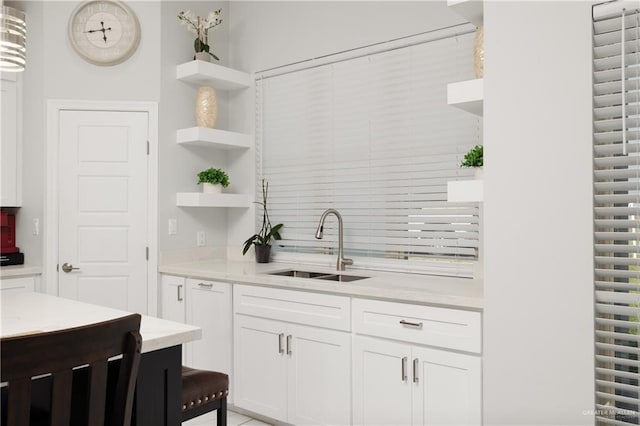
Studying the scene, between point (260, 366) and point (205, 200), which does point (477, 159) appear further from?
point (205, 200)

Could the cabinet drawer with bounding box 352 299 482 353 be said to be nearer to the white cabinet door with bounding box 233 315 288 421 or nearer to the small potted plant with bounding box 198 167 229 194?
the white cabinet door with bounding box 233 315 288 421

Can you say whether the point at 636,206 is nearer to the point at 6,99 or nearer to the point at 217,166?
the point at 217,166

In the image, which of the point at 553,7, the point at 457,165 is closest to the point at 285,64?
the point at 457,165

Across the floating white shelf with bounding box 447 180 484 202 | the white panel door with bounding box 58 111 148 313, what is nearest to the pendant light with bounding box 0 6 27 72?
the white panel door with bounding box 58 111 148 313

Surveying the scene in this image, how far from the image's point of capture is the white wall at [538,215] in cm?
198

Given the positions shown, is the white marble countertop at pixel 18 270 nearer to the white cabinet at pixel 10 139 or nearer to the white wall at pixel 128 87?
the white wall at pixel 128 87

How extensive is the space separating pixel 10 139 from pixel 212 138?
1.38 metres

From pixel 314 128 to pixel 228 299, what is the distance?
1337mm

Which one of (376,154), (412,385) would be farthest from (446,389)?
(376,154)

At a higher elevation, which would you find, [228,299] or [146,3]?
[146,3]

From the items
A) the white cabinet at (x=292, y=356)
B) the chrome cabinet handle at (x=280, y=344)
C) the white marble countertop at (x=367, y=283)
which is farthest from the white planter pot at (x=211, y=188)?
the chrome cabinet handle at (x=280, y=344)

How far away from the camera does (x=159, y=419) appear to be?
1.65 m

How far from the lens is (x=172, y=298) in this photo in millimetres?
3633

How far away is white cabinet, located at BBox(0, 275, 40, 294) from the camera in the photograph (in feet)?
11.3
